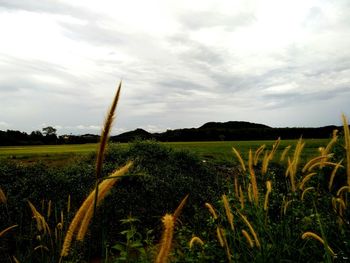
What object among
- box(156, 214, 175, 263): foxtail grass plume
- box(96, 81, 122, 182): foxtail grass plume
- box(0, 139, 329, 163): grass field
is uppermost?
box(96, 81, 122, 182): foxtail grass plume

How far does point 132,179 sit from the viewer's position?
37.2ft

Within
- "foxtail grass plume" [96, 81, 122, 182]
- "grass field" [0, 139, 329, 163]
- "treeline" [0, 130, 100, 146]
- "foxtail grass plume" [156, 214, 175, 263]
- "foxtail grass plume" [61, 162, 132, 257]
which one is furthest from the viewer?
"treeline" [0, 130, 100, 146]

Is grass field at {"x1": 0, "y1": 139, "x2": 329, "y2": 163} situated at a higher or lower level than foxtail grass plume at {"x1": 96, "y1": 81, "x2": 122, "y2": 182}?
lower

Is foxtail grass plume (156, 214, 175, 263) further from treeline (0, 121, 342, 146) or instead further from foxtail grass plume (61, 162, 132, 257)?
treeline (0, 121, 342, 146)

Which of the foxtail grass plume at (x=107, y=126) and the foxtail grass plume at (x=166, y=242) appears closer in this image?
the foxtail grass plume at (x=166, y=242)

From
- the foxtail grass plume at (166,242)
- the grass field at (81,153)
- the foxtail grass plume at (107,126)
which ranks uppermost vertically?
the foxtail grass plume at (107,126)

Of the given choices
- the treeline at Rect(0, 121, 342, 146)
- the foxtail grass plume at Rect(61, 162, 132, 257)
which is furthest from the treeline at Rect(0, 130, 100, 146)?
the foxtail grass plume at Rect(61, 162, 132, 257)

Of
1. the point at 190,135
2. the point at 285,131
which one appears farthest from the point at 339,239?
the point at 285,131

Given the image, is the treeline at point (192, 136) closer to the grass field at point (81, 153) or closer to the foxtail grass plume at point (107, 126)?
the grass field at point (81, 153)

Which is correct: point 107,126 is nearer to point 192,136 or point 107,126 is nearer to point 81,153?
point 81,153

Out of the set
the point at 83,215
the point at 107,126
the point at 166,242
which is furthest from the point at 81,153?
the point at 166,242

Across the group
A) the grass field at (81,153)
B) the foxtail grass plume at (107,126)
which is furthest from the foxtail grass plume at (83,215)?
the grass field at (81,153)

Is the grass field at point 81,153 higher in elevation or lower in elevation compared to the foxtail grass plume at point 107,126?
lower

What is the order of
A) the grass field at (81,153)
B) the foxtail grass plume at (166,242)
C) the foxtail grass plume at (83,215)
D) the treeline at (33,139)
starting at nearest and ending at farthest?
the foxtail grass plume at (166,242), the foxtail grass plume at (83,215), the grass field at (81,153), the treeline at (33,139)
